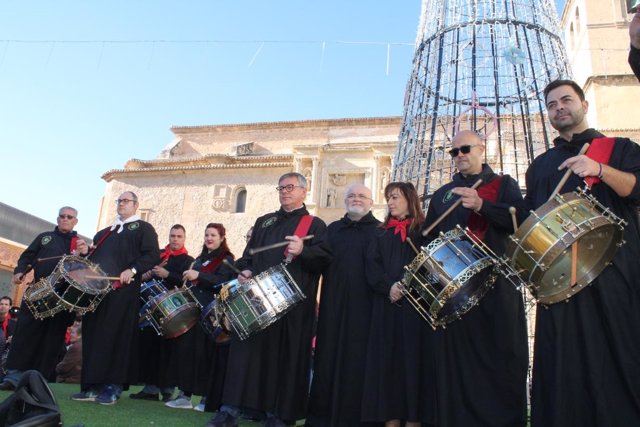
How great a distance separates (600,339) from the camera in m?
2.61

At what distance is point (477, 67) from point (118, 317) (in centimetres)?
518

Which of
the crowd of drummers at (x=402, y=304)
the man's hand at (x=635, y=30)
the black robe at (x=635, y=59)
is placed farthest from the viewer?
the crowd of drummers at (x=402, y=304)

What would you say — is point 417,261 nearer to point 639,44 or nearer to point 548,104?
point 548,104

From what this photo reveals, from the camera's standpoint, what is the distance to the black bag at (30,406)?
104 inches

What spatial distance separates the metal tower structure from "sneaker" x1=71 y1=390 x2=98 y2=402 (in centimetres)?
422

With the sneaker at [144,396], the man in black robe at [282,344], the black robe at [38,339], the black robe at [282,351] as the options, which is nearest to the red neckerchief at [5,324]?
the black robe at [38,339]

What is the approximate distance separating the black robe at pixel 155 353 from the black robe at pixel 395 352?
9.64 feet

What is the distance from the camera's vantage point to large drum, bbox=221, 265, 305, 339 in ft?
12.9

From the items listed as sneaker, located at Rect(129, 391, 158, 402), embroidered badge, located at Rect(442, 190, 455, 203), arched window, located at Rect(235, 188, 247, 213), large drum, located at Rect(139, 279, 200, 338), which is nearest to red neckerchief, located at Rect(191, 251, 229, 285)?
large drum, located at Rect(139, 279, 200, 338)

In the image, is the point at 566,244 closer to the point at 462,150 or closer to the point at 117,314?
the point at 462,150

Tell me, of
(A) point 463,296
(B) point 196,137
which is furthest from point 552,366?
(B) point 196,137

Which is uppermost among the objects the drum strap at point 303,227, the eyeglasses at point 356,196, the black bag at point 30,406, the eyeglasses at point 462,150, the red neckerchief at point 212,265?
the eyeglasses at point 462,150

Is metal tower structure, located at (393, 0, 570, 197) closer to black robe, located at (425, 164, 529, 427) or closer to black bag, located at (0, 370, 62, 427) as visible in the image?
black robe, located at (425, 164, 529, 427)

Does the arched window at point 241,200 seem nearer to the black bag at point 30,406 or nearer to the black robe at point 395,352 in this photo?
the black robe at point 395,352
